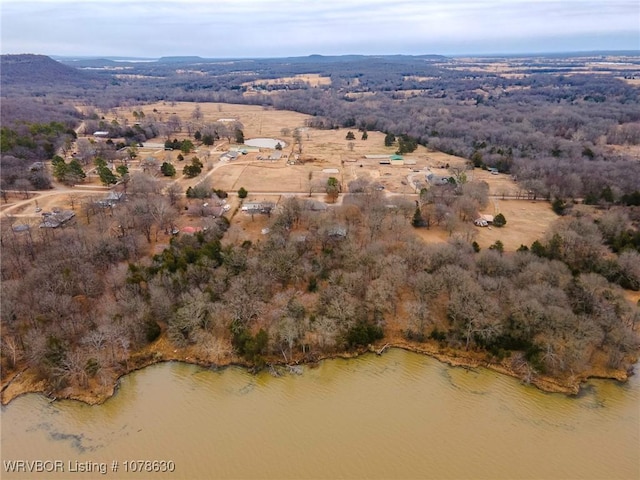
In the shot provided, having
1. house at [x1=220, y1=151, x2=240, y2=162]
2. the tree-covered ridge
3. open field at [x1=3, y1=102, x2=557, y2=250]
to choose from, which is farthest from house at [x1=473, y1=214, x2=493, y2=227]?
house at [x1=220, y1=151, x2=240, y2=162]

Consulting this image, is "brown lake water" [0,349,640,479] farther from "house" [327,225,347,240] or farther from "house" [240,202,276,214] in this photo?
"house" [240,202,276,214]

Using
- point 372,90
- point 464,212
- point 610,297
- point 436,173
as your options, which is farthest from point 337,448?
point 372,90

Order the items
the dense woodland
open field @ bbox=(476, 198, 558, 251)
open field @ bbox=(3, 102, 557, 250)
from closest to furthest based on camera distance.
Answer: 1. the dense woodland
2. open field @ bbox=(476, 198, 558, 251)
3. open field @ bbox=(3, 102, 557, 250)

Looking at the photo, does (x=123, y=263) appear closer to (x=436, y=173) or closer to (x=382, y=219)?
(x=382, y=219)

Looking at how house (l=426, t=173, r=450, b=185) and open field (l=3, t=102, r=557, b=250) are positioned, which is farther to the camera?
house (l=426, t=173, r=450, b=185)

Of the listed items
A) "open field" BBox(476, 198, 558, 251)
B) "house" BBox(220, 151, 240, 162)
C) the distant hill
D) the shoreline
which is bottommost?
the shoreline

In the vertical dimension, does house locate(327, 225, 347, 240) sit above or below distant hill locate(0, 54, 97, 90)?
below

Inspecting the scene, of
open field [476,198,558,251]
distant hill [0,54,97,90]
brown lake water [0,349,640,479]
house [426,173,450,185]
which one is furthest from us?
distant hill [0,54,97,90]
